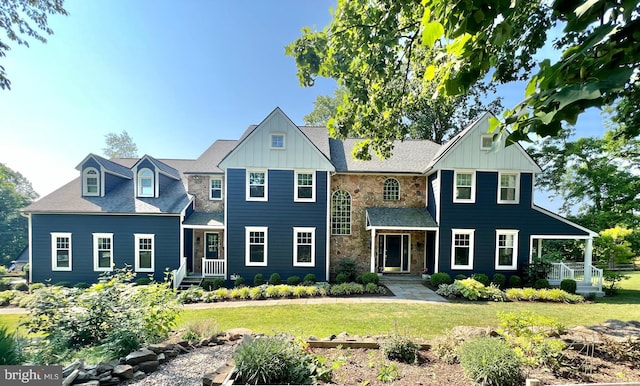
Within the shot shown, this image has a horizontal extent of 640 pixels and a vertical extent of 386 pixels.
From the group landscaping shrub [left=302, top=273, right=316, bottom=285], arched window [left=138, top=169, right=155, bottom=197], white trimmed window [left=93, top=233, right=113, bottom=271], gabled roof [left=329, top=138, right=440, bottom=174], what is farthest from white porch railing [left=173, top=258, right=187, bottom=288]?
gabled roof [left=329, top=138, right=440, bottom=174]

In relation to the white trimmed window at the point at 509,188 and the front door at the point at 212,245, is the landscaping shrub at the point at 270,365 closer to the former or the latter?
the front door at the point at 212,245

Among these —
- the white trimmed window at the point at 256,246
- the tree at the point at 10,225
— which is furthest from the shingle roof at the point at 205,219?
the tree at the point at 10,225

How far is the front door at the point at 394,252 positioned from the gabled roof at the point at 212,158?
9.72 meters

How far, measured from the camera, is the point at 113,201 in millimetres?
13102

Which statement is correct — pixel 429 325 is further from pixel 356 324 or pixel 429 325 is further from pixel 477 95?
pixel 477 95

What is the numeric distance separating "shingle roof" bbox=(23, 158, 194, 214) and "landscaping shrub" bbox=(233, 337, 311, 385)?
35.7 ft

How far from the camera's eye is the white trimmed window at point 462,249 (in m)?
12.5

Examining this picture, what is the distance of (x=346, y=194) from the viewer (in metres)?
14.1

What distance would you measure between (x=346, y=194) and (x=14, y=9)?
1374cm

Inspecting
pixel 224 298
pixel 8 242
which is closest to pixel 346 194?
pixel 224 298

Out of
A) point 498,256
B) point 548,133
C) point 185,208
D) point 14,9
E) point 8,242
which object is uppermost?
point 14,9

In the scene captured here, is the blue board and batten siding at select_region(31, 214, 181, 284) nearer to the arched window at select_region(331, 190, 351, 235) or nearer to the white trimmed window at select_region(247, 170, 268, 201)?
the white trimmed window at select_region(247, 170, 268, 201)

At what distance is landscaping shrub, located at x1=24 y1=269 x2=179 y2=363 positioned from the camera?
175 inches

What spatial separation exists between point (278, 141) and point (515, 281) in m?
12.9
